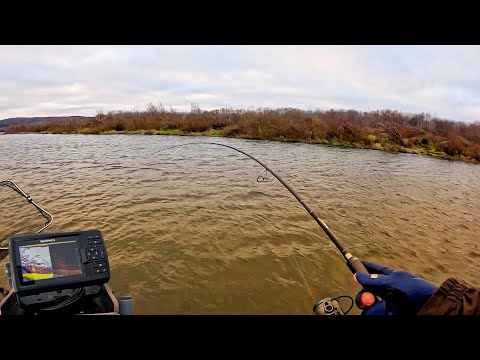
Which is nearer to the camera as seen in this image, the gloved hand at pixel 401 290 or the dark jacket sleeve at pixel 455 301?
the dark jacket sleeve at pixel 455 301

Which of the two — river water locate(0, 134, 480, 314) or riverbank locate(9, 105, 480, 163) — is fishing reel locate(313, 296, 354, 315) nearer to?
river water locate(0, 134, 480, 314)

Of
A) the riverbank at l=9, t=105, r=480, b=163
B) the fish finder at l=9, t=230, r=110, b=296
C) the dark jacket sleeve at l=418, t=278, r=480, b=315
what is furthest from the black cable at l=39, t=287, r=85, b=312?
the riverbank at l=9, t=105, r=480, b=163

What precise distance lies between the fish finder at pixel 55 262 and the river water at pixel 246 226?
2.29 meters

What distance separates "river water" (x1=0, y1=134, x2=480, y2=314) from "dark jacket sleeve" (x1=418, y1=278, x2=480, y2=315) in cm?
292

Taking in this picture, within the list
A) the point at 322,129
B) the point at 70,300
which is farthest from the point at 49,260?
the point at 322,129

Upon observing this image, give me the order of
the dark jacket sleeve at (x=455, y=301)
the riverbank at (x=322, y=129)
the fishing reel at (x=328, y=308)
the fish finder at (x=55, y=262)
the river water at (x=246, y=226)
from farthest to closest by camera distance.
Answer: the riverbank at (x=322, y=129) < the river water at (x=246, y=226) < the fishing reel at (x=328, y=308) < the fish finder at (x=55, y=262) < the dark jacket sleeve at (x=455, y=301)

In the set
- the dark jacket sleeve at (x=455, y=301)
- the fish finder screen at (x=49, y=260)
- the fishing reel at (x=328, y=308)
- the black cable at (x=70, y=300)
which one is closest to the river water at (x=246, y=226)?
the fishing reel at (x=328, y=308)

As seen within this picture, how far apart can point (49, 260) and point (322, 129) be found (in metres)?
26.1

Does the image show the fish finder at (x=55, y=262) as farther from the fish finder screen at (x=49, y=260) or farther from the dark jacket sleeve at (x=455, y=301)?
the dark jacket sleeve at (x=455, y=301)

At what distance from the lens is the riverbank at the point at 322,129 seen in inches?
933
